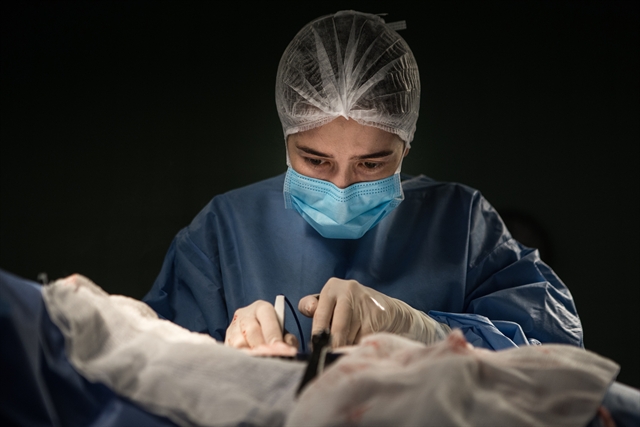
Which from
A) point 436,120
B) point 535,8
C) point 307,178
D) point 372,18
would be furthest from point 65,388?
point 535,8

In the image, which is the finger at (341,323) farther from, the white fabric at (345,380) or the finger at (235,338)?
the white fabric at (345,380)

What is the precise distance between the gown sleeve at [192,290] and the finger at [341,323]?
0.59 m

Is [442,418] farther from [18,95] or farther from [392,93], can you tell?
[18,95]

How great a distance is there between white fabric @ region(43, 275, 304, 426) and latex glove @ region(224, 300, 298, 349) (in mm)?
483

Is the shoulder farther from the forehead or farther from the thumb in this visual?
the thumb

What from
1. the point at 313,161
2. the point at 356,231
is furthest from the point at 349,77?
the point at 356,231

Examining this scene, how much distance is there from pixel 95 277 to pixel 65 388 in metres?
1.80

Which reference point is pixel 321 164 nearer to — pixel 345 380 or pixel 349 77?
pixel 349 77

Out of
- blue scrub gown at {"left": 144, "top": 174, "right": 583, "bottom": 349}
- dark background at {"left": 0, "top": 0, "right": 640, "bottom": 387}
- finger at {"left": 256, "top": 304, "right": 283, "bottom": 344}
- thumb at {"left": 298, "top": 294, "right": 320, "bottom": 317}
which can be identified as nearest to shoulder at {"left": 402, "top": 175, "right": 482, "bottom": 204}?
blue scrub gown at {"left": 144, "top": 174, "right": 583, "bottom": 349}

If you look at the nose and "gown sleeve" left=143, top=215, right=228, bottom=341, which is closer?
the nose

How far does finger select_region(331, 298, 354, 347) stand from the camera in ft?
4.57

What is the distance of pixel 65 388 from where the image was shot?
0.83 meters

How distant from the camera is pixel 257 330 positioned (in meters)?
1.40

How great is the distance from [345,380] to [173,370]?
0.23 metres
